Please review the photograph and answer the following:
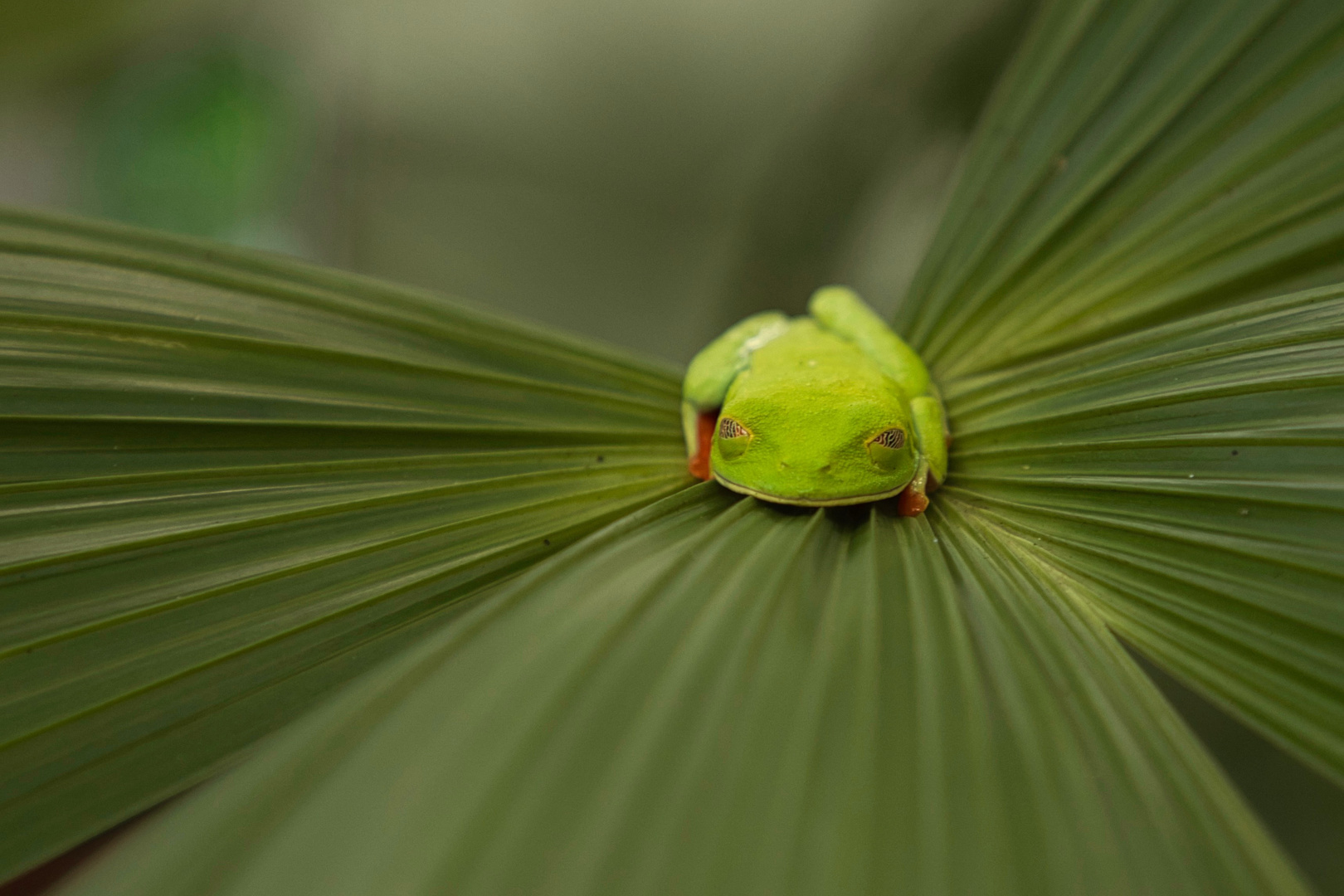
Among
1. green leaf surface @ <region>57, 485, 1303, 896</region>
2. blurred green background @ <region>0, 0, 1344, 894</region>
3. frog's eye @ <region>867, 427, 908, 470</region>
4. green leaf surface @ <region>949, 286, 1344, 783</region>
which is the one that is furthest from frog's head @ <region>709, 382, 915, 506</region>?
blurred green background @ <region>0, 0, 1344, 894</region>

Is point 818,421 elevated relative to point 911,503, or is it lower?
elevated

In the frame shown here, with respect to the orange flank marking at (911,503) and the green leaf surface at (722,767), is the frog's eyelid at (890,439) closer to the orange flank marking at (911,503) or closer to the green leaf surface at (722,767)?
the orange flank marking at (911,503)

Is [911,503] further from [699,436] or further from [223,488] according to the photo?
[223,488]

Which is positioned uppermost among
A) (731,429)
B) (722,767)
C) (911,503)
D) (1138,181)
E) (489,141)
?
(489,141)

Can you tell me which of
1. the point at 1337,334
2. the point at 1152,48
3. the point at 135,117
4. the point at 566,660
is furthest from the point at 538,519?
the point at 135,117

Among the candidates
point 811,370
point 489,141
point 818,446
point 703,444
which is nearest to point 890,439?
point 818,446

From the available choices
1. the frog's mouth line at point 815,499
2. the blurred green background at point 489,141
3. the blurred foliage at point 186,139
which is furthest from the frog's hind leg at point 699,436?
the blurred foliage at point 186,139

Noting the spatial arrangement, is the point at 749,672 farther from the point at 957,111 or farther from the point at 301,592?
the point at 957,111
